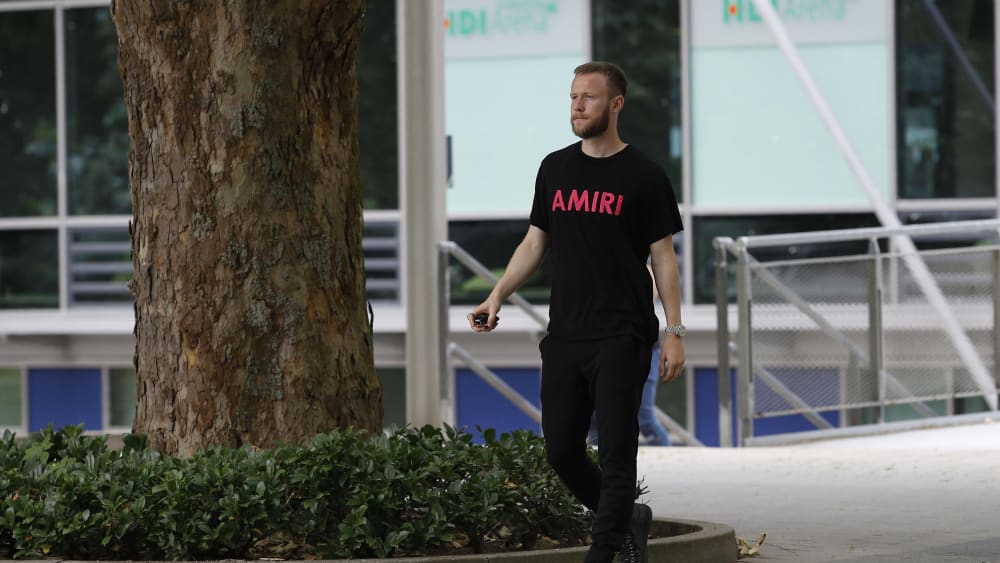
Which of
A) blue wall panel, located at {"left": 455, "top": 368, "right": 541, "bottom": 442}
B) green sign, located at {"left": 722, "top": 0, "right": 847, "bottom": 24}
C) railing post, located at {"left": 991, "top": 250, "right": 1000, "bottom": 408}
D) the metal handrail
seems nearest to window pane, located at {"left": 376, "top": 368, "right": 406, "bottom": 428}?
blue wall panel, located at {"left": 455, "top": 368, "right": 541, "bottom": 442}

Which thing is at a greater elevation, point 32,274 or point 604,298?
point 604,298

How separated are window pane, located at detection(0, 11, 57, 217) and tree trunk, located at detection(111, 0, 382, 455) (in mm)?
12648

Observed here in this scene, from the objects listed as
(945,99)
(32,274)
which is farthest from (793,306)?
(32,274)

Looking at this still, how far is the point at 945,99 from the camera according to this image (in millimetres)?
17109

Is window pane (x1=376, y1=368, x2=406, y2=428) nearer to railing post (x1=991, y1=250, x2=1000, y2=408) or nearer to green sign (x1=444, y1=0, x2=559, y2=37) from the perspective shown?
green sign (x1=444, y1=0, x2=559, y2=37)

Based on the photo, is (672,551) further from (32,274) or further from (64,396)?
(32,274)

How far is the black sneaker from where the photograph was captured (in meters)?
5.83

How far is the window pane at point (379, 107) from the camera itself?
18266 millimetres

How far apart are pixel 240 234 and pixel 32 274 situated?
42.5 feet

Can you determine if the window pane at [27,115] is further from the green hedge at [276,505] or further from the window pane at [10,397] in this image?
the green hedge at [276,505]

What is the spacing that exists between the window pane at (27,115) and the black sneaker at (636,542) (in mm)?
14408

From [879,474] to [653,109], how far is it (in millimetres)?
7755

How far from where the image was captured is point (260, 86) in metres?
6.98

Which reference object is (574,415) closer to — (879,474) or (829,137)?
(879,474)
